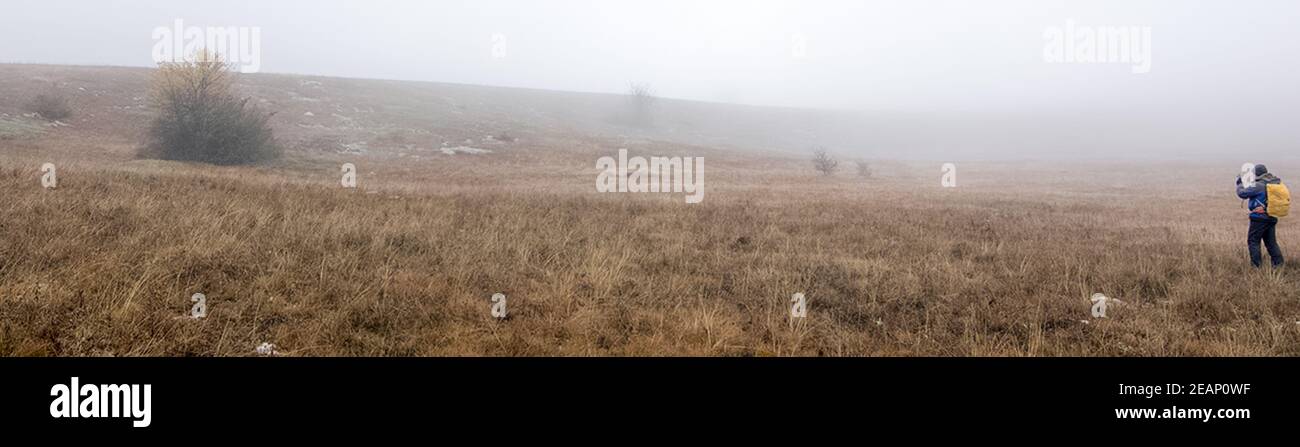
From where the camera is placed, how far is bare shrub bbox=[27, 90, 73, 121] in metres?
31.2

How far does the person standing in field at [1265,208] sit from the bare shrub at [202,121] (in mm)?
32386

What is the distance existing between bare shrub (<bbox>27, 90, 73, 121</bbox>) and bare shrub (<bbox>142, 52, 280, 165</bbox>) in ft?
35.1

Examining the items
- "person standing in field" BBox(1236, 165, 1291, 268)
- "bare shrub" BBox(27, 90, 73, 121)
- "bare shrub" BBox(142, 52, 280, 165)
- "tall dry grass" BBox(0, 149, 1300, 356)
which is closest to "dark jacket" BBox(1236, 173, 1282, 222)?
"person standing in field" BBox(1236, 165, 1291, 268)

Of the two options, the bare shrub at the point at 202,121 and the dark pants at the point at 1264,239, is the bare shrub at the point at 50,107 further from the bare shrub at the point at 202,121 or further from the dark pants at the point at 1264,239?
the dark pants at the point at 1264,239

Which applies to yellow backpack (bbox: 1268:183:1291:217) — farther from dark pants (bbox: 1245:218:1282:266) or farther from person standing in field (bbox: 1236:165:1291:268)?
dark pants (bbox: 1245:218:1282:266)

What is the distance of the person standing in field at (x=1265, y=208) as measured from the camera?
835 centimetres

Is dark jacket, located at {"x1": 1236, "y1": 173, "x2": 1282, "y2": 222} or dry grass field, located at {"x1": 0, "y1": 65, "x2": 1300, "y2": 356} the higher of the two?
dark jacket, located at {"x1": 1236, "y1": 173, "x2": 1282, "y2": 222}

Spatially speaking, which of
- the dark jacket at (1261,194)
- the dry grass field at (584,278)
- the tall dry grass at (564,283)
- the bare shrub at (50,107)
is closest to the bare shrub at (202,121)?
the bare shrub at (50,107)

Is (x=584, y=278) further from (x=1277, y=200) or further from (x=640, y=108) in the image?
(x=640, y=108)

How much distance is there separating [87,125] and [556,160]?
26.8 meters

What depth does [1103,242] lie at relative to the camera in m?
11.4

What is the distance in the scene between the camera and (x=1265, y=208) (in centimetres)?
848
